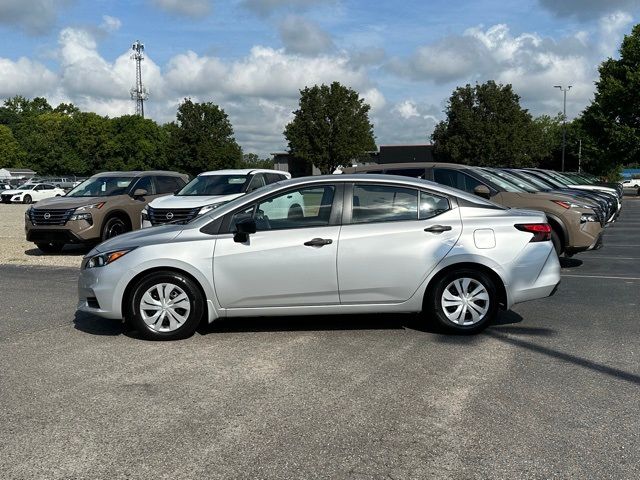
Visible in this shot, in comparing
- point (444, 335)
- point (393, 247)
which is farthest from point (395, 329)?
point (393, 247)

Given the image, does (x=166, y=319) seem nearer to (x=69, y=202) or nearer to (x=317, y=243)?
(x=317, y=243)

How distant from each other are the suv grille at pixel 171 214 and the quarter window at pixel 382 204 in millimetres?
5805

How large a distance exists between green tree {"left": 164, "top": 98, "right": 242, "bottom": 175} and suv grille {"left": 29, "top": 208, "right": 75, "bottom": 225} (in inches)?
2265

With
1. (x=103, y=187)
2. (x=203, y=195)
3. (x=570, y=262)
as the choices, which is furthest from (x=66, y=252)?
(x=570, y=262)

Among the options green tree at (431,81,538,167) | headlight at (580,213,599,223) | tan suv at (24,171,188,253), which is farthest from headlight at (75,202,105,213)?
green tree at (431,81,538,167)

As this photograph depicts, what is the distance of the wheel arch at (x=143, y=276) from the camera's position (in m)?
6.25

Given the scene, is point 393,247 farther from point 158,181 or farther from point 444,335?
point 158,181

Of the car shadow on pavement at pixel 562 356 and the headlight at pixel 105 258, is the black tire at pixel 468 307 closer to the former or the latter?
the car shadow on pavement at pixel 562 356

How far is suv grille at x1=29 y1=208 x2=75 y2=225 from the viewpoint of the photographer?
43.0 feet

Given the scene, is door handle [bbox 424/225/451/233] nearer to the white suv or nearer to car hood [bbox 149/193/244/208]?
the white suv

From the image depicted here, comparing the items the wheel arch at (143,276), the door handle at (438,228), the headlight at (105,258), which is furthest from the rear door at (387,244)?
the headlight at (105,258)

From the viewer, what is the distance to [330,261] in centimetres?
620

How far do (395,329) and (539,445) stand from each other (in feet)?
9.72

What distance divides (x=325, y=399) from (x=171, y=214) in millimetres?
7824
